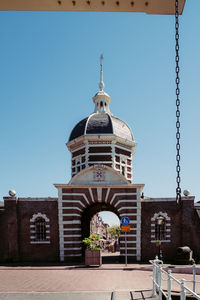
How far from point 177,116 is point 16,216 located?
1679 centimetres

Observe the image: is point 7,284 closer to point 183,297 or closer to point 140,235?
point 183,297

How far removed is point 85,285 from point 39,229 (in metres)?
10.0

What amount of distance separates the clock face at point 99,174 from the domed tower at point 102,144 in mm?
2546

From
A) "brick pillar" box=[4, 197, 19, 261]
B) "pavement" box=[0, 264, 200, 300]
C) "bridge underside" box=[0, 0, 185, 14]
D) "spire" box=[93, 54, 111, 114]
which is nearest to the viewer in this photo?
"bridge underside" box=[0, 0, 185, 14]

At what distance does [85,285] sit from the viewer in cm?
1050

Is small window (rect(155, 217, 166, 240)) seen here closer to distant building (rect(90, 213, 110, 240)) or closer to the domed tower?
the domed tower

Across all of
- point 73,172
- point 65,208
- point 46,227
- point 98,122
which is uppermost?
point 98,122

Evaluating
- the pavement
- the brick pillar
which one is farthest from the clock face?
the brick pillar

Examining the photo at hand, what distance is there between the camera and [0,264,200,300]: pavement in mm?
8570

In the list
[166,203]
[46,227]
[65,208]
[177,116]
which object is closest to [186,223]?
[166,203]

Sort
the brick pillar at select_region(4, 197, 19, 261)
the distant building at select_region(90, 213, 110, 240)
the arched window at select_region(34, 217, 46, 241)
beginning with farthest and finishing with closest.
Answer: the distant building at select_region(90, 213, 110, 240) < the arched window at select_region(34, 217, 46, 241) < the brick pillar at select_region(4, 197, 19, 261)

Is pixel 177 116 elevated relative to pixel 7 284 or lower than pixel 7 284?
elevated

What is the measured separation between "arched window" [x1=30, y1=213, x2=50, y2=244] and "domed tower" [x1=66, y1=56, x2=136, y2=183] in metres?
5.39

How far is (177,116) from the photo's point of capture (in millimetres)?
6609
